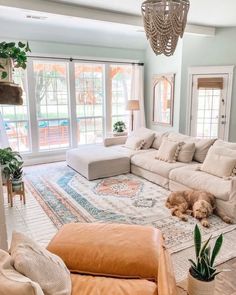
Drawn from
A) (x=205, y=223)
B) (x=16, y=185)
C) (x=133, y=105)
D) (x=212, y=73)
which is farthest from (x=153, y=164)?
(x=212, y=73)

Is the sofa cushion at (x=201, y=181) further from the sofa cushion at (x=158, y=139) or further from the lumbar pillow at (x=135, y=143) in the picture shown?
the lumbar pillow at (x=135, y=143)

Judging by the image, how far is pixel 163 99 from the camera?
676 cm

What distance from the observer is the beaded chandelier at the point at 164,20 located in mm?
2191

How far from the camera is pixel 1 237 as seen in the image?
2027 mm

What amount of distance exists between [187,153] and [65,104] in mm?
3188

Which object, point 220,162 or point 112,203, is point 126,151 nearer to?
point 112,203

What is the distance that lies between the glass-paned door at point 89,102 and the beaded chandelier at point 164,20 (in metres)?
4.16

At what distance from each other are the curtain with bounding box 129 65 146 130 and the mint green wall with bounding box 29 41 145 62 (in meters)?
0.30

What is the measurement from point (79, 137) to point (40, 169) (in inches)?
56.9

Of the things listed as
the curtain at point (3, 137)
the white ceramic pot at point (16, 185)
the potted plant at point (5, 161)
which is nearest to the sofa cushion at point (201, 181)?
the white ceramic pot at point (16, 185)

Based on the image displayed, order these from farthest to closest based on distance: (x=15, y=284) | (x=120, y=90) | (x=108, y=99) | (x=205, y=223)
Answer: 1. (x=120, y=90)
2. (x=108, y=99)
3. (x=205, y=223)
4. (x=15, y=284)

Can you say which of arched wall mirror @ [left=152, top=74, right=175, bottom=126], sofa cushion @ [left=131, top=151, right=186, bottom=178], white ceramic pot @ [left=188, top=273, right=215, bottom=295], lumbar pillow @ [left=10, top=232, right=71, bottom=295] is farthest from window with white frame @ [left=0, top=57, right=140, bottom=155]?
white ceramic pot @ [left=188, top=273, right=215, bottom=295]

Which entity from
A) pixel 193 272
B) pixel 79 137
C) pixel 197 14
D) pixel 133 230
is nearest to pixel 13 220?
pixel 133 230

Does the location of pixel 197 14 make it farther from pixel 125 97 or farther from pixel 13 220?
pixel 13 220
